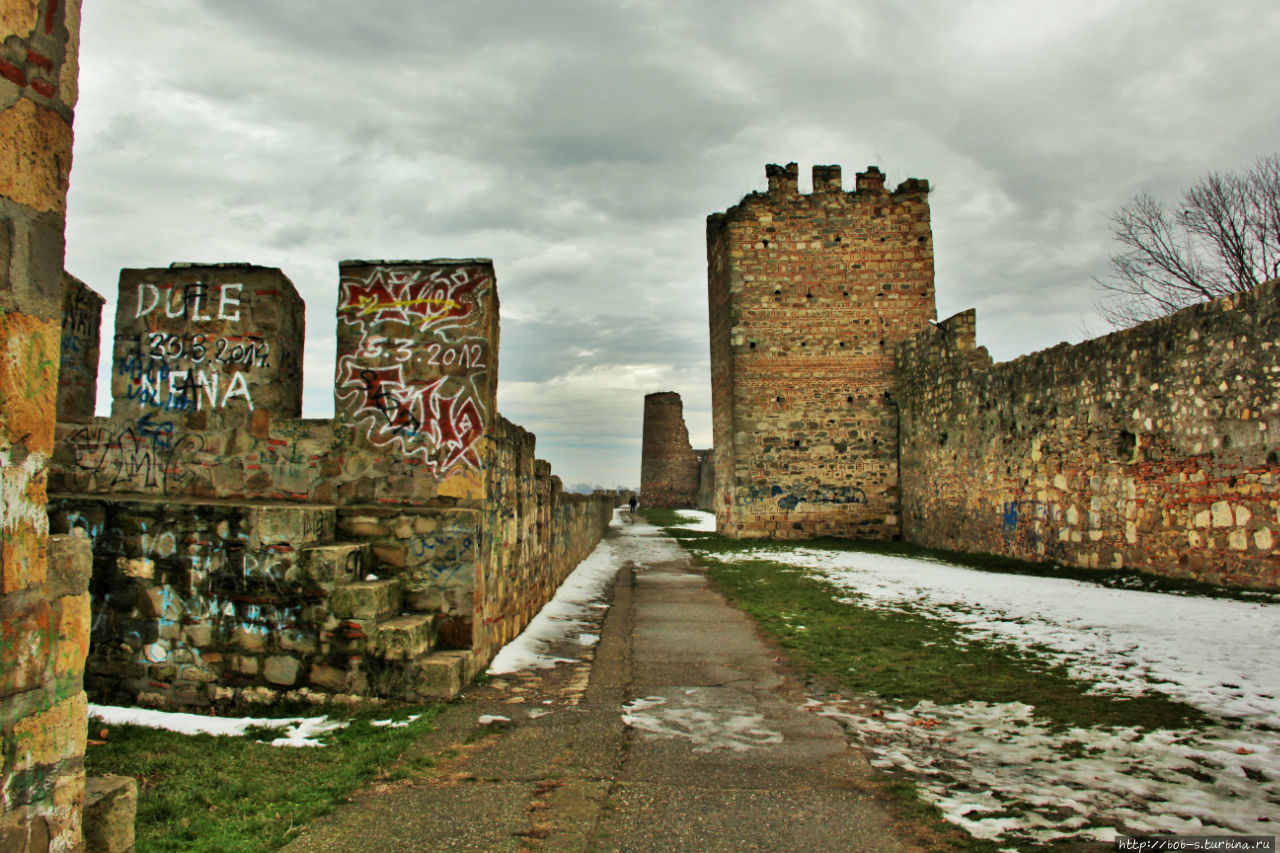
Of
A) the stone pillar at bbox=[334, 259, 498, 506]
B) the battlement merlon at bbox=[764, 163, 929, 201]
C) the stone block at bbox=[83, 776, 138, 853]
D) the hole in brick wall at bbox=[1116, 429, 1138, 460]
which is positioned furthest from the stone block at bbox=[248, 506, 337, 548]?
the battlement merlon at bbox=[764, 163, 929, 201]

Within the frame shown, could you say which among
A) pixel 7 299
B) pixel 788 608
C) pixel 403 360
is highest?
pixel 403 360

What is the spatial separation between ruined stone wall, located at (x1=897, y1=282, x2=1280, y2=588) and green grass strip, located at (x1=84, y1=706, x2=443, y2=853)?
322 inches

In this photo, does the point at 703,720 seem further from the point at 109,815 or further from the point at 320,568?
the point at 109,815

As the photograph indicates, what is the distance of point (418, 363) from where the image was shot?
5.18 metres

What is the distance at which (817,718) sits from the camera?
4141 millimetres

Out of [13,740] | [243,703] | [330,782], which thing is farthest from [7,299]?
[243,703]

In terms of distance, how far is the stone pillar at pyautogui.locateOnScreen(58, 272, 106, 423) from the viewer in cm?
547

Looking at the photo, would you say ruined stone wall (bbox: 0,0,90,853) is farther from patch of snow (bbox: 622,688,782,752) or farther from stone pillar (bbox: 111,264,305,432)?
stone pillar (bbox: 111,264,305,432)

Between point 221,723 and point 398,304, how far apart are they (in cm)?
284

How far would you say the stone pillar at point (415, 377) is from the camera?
5.08 m

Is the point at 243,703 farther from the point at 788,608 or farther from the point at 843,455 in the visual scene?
the point at 843,455

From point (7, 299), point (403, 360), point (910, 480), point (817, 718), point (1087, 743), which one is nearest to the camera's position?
point (7, 299)

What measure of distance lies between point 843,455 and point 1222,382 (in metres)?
9.96

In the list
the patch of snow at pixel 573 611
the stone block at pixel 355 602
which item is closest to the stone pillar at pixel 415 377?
the stone block at pixel 355 602
